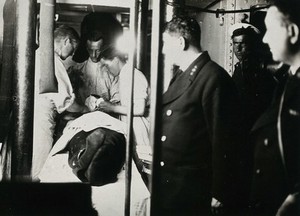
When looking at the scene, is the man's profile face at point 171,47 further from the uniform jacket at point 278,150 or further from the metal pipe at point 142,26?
the uniform jacket at point 278,150

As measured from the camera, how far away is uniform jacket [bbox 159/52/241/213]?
5.91 ft

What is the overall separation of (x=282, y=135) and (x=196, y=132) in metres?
0.44

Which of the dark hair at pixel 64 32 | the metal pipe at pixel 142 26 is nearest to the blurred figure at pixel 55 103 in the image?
the dark hair at pixel 64 32

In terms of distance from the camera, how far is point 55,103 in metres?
2.08

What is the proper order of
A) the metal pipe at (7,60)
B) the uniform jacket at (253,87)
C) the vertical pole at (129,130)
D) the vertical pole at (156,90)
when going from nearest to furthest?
the vertical pole at (156,90), the vertical pole at (129,130), the uniform jacket at (253,87), the metal pipe at (7,60)

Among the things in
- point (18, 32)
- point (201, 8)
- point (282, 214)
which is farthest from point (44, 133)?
point (282, 214)

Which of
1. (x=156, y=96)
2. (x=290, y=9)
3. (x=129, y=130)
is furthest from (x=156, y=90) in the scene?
(x=290, y=9)

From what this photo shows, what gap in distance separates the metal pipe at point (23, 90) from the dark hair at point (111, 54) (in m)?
0.41

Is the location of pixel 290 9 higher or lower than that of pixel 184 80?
higher

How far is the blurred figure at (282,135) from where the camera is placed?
177 cm

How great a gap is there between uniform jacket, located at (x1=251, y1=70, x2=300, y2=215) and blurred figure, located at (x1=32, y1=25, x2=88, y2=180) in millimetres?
1034

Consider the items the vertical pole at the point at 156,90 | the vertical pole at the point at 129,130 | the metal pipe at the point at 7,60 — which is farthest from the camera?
the metal pipe at the point at 7,60

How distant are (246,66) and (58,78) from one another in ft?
3.61

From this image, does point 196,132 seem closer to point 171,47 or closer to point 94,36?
point 171,47
